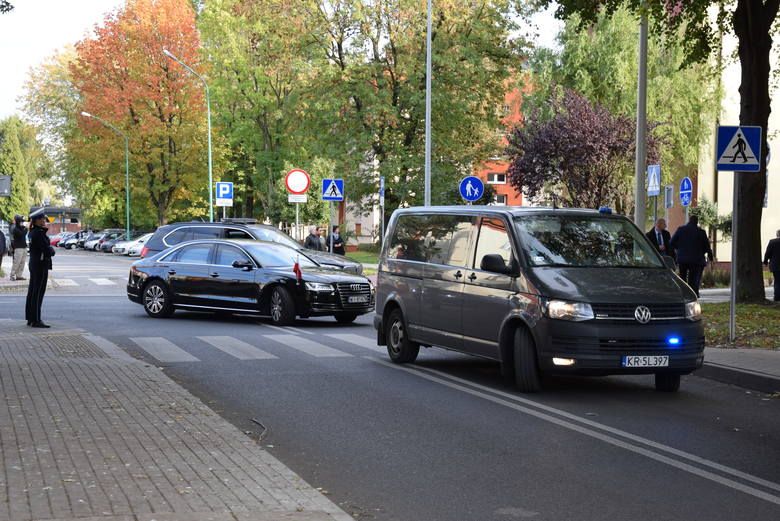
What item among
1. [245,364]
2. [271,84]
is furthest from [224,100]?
[245,364]

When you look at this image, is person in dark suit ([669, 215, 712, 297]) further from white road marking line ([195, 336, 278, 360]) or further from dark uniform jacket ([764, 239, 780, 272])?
white road marking line ([195, 336, 278, 360])

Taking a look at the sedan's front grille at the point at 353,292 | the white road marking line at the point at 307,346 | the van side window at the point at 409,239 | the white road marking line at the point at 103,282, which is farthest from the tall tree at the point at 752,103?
the white road marking line at the point at 103,282

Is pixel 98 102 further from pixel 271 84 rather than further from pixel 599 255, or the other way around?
pixel 599 255

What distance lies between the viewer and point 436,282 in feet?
41.0

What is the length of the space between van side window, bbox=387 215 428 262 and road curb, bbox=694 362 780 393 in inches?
138

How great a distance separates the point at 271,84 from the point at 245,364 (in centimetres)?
4504

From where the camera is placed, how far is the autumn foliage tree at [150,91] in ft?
192

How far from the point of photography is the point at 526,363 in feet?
35.0

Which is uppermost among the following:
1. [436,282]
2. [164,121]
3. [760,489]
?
[164,121]

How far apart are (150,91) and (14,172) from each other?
7821cm

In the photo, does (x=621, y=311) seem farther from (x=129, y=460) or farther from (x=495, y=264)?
(x=129, y=460)

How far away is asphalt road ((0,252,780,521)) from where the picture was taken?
252 inches

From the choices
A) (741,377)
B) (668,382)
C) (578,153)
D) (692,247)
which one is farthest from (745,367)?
(578,153)

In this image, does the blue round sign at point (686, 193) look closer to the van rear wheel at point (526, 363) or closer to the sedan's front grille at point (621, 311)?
the sedan's front grille at point (621, 311)
